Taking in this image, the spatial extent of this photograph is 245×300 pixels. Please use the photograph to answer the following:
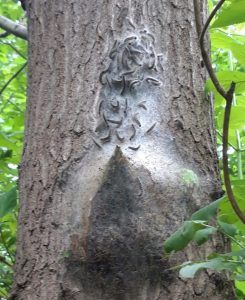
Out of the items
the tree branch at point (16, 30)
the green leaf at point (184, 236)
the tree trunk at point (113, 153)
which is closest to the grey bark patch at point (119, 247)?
the tree trunk at point (113, 153)

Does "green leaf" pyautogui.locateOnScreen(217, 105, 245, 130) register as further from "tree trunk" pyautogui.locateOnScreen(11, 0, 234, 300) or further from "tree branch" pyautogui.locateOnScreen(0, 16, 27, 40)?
"tree branch" pyautogui.locateOnScreen(0, 16, 27, 40)

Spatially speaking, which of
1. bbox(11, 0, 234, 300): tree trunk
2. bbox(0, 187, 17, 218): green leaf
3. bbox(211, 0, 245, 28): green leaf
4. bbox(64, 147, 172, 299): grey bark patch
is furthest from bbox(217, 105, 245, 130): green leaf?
bbox(0, 187, 17, 218): green leaf

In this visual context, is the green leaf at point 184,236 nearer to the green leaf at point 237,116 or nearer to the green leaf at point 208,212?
the green leaf at point 208,212

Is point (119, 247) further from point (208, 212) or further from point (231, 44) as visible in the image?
point (231, 44)

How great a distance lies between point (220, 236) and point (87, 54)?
50cm

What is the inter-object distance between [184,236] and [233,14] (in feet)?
1.18

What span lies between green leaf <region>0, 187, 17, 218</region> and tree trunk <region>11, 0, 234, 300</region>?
0.52 ft

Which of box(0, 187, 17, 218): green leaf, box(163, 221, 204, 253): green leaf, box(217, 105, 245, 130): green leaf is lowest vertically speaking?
box(163, 221, 204, 253): green leaf

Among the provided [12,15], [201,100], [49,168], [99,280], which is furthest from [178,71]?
[12,15]

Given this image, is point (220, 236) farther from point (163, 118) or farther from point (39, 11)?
point (39, 11)

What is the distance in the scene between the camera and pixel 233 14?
0.86 m

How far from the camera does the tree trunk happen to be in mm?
1076

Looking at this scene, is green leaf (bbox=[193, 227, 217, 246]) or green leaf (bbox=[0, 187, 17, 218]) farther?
green leaf (bbox=[0, 187, 17, 218])

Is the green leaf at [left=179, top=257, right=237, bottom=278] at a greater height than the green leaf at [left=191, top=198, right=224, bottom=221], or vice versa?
the green leaf at [left=191, top=198, right=224, bottom=221]
